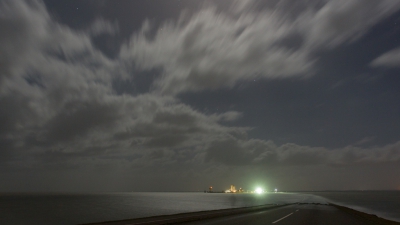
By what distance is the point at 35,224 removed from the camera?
207ft

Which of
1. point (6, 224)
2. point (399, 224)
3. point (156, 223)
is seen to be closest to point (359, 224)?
point (399, 224)

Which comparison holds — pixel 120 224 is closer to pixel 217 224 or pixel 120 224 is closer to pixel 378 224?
pixel 217 224

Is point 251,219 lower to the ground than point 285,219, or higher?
higher

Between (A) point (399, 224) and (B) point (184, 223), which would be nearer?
(B) point (184, 223)

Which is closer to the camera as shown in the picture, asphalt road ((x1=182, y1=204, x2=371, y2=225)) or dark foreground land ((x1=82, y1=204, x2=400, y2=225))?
dark foreground land ((x1=82, y1=204, x2=400, y2=225))

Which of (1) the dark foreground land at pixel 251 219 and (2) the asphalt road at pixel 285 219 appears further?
(2) the asphalt road at pixel 285 219

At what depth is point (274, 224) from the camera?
26.3 meters

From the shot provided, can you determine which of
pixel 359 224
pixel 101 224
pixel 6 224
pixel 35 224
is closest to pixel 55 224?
pixel 35 224

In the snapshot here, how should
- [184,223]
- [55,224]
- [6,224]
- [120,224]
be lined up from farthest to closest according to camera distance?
1. [6,224]
2. [55,224]
3. [184,223]
4. [120,224]

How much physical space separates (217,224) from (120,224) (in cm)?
852

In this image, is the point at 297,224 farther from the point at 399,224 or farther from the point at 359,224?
the point at 399,224

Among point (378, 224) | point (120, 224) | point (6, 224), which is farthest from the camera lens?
point (6, 224)

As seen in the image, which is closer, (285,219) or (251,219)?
(251,219)

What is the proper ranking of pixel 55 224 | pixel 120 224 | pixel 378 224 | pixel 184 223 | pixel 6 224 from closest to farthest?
pixel 120 224
pixel 184 223
pixel 378 224
pixel 55 224
pixel 6 224
